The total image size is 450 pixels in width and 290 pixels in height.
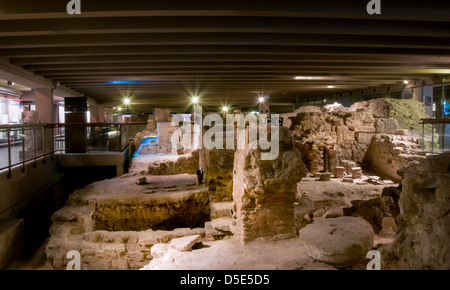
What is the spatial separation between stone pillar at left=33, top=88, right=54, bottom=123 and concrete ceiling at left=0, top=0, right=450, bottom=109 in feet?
2.79

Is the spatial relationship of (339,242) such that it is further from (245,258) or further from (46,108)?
(46,108)

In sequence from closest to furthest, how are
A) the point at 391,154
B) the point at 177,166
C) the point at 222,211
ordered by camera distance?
the point at 222,211 < the point at 391,154 < the point at 177,166

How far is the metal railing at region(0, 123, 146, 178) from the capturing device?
277 inches

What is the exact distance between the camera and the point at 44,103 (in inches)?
372

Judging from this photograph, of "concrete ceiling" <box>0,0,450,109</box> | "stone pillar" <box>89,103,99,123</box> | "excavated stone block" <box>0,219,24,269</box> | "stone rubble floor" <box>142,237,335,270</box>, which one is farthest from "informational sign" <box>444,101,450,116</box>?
"stone pillar" <box>89,103,99,123</box>

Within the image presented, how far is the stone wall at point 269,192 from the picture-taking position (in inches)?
182

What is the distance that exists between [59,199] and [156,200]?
3836mm

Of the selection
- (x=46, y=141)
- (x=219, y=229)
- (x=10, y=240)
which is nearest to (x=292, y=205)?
(x=219, y=229)

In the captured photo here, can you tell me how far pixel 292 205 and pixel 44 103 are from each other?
28.8 feet

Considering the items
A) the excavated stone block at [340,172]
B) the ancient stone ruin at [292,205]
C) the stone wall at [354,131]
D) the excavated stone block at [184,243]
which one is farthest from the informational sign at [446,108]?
the excavated stone block at [184,243]

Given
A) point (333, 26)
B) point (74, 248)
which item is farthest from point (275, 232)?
point (74, 248)

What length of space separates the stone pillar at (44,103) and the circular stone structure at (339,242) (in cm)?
922

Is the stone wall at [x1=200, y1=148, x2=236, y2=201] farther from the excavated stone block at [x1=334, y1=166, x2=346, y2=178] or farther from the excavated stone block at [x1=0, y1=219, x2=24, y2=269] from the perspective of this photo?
the excavated stone block at [x1=334, y1=166, x2=346, y2=178]

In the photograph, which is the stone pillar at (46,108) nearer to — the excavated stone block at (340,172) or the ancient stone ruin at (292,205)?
the ancient stone ruin at (292,205)
